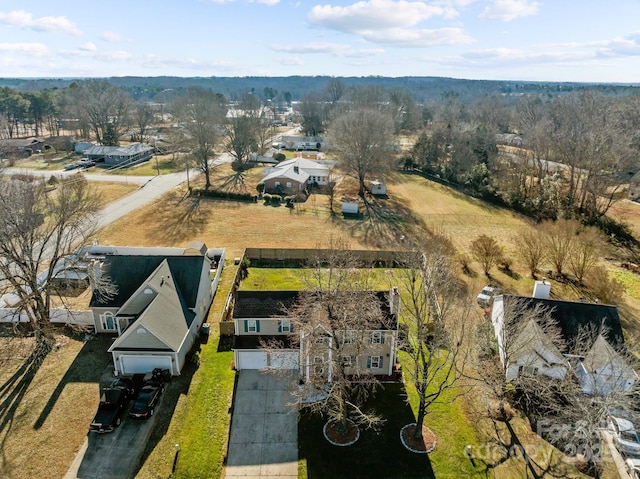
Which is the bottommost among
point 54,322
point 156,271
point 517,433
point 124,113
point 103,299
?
point 517,433

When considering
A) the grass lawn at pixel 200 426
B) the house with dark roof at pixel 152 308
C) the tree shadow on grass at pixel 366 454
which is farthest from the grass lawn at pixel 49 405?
the tree shadow on grass at pixel 366 454

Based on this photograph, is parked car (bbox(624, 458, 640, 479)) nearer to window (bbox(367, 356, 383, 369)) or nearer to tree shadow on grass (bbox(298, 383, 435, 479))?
tree shadow on grass (bbox(298, 383, 435, 479))

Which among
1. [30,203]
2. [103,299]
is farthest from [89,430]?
[30,203]

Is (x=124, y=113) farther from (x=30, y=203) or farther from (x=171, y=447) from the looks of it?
(x=171, y=447)

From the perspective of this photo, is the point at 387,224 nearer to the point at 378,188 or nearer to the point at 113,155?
the point at 378,188

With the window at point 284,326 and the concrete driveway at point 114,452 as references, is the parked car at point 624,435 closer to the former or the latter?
the window at point 284,326

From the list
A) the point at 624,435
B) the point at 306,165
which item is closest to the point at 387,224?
the point at 306,165

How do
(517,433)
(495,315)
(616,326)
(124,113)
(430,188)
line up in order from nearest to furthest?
(517,433)
(616,326)
(495,315)
(430,188)
(124,113)
